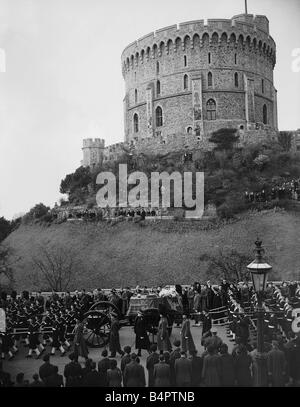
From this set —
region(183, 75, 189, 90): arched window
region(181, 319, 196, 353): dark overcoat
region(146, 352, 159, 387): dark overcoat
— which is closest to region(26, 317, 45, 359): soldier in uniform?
region(181, 319, 196, 353): dark overcoat

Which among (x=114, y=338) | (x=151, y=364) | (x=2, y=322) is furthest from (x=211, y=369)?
(x=2, y=322)

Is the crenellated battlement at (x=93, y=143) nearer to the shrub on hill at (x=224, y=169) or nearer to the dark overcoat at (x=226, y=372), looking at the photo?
the shrub on hill at (x=224, y=169)

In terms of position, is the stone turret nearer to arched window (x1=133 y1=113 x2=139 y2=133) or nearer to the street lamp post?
arched window (x1=133 y1=113 x2=139 y2=133)

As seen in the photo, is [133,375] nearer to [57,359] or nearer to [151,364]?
[151,364]

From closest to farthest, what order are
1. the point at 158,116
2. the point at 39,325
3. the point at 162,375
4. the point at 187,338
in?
the point at 162,375 < the point at 187,338 < the point at 39,325 < the point at 158,116
